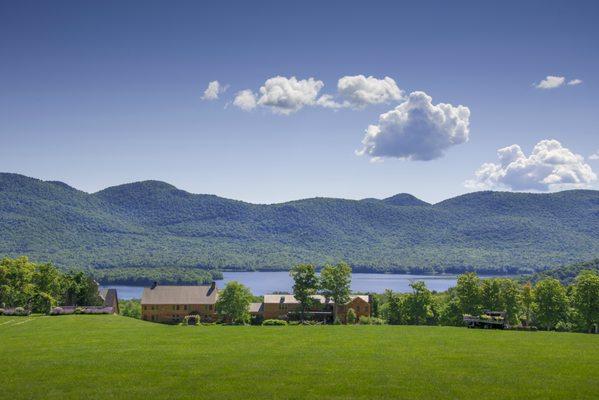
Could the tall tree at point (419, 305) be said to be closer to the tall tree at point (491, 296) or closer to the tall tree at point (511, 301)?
the tall tree at point (491, 296)

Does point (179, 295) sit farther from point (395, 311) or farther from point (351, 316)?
point (395, 311)

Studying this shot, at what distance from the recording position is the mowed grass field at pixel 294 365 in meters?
30.4

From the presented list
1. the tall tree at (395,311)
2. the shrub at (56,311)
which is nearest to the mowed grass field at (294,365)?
the shrub at (56,311)

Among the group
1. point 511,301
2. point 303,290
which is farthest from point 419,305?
point 303,290

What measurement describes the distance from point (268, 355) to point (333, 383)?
465 inches

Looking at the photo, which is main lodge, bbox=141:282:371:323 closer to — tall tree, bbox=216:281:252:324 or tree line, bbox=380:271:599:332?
tall tree, bbox=216:281:252:324

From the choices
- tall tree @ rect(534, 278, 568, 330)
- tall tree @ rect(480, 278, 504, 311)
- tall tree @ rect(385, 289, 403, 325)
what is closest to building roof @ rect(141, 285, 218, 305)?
tall tree @ rect(385, 289, 403, 325)

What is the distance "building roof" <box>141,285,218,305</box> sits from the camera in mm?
115938

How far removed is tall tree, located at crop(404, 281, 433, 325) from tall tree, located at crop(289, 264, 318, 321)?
16311 millimetres

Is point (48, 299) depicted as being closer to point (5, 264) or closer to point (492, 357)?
point (5, 264)

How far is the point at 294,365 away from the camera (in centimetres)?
3812

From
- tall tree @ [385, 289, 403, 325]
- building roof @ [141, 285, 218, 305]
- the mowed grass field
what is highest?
building roof @ [141, 285, 218, 305]

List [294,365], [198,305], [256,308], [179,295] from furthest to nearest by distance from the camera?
[256,308], [179,295], [198,305], [294,365]

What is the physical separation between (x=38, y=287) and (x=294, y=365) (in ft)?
233
